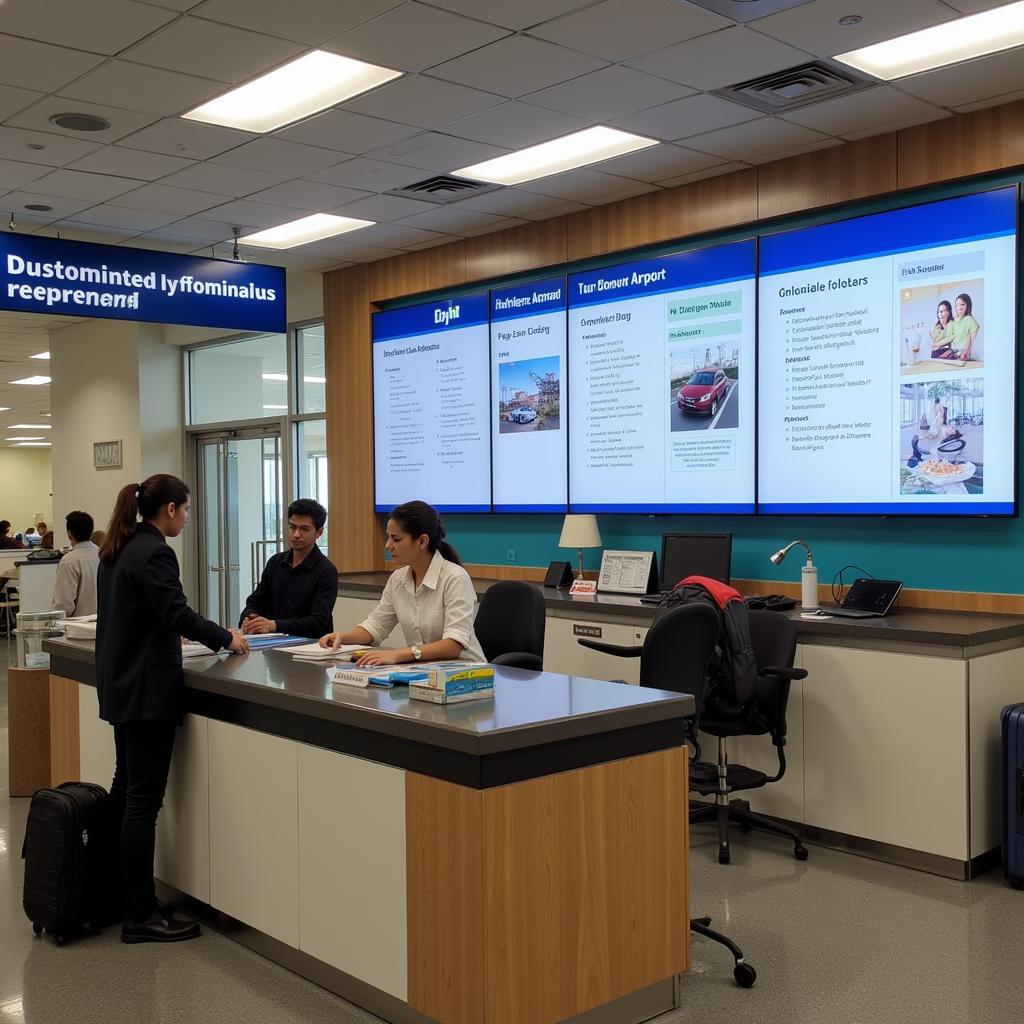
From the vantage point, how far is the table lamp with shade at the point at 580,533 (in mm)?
6469

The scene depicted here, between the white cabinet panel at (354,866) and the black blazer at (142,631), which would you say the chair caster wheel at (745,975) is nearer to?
the white cabinet panel at (354,866)

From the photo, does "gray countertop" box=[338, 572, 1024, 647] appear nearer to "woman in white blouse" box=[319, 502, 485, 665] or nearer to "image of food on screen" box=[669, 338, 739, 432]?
"image of food on screen" box=[669, 338, 739, 432]

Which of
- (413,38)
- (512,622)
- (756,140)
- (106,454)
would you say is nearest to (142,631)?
(512,622)

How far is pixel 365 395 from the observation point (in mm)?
8133

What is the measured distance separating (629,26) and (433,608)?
2.25m

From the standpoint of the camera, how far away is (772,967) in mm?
3680

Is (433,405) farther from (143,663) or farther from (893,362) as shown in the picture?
(143,663)

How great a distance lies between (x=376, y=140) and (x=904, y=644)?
3339 mm

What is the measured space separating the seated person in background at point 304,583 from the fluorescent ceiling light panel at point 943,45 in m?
2.91

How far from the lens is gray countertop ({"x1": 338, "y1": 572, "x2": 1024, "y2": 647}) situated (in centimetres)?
448

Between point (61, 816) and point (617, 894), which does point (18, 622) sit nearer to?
point (61, 816)

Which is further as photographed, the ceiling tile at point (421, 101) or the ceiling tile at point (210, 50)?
the ceiling tile at point (421, 101)

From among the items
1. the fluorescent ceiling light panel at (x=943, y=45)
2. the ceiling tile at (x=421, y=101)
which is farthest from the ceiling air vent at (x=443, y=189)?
the fluorescent ceiling light panel at (x=943, y=45)

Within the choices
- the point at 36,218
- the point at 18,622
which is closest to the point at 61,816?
the point at 18,622
